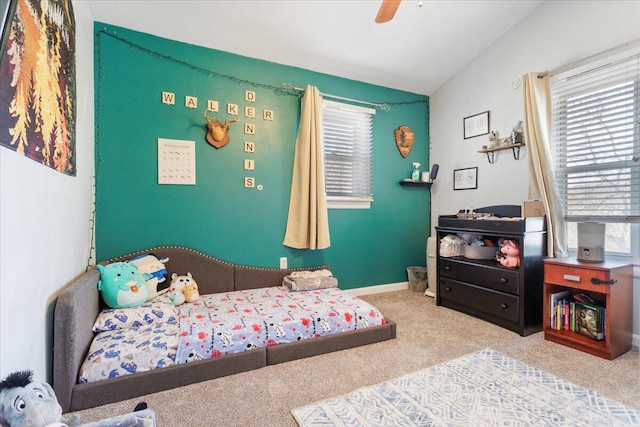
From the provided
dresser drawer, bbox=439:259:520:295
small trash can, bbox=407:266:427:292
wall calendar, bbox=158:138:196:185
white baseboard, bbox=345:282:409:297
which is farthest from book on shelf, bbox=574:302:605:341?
wall calendar, bbox=158:138:196:185

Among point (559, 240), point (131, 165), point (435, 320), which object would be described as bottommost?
point (435, 320)

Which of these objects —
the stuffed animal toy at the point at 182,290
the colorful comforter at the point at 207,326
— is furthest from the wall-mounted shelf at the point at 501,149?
the stuffed animal toy at the point at 182,290

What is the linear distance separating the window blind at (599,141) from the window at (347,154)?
182 cm

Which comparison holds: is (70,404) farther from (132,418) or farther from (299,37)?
(299,37)

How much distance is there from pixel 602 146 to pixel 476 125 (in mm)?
1189

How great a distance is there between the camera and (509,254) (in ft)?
8.54

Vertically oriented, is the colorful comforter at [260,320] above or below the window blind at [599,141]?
below

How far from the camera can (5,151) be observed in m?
1.00

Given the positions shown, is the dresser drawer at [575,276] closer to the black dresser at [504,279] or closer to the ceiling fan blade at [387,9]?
the black dresser at [504,279]

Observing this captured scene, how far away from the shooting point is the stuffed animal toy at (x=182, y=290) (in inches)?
93.2

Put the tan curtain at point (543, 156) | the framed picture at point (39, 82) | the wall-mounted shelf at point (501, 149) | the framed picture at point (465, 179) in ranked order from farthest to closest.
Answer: the framed picture at point (465, 179) < the wall-mounted shelf at point (501, 149) < the tan curtain at point (543, 156) < the framed picture at point (39, 82)

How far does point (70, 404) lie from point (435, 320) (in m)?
2.63

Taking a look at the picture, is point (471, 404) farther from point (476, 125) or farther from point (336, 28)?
point (336, 28)

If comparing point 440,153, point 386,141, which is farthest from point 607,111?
point 386,141
